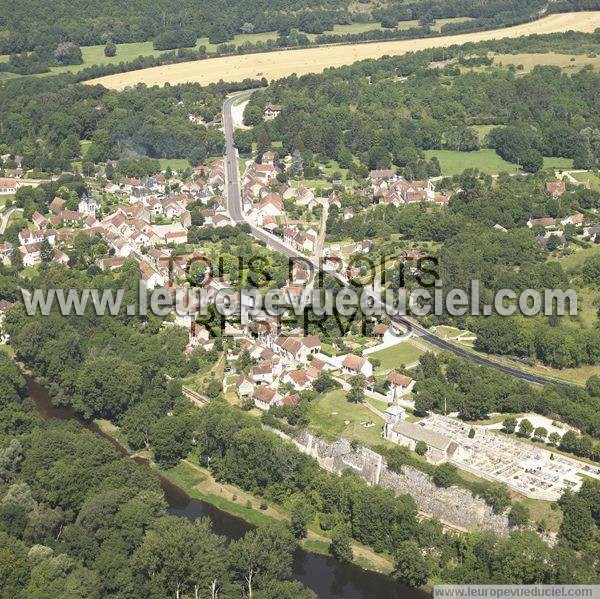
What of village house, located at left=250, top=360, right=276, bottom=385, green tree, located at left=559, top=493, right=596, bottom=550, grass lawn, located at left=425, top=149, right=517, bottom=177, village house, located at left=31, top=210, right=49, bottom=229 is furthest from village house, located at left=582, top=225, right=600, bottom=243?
village house, located at left=31, top=210, right=49, bottom=229

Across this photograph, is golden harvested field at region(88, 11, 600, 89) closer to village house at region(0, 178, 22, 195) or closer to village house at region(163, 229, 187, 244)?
village house at region(0, 178, 22, 195)

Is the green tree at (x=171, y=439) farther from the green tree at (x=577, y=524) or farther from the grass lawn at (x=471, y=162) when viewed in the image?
the grass lawn at (x=471, y=162)

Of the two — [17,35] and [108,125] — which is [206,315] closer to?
[108,125]

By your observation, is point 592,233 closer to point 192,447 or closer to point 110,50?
point 192,447

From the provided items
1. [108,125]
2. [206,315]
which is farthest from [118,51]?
[206,315]

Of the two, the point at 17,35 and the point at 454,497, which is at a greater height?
the point at 17,35

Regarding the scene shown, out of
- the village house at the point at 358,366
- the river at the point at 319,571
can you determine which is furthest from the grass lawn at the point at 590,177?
the river at the point at 319,571


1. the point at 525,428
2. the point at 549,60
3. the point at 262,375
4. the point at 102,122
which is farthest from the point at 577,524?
the point at 549,60
